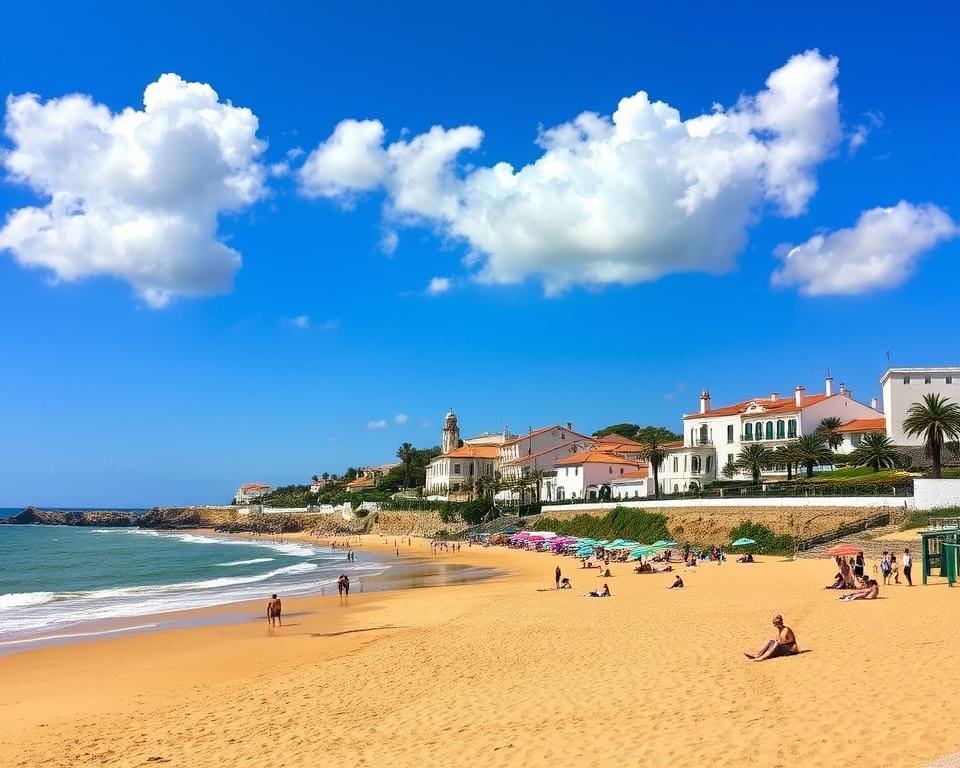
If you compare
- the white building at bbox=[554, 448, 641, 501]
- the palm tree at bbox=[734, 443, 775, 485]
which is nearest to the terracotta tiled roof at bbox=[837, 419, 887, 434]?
the palm tree at bbox=[734, 443, 775, 485]

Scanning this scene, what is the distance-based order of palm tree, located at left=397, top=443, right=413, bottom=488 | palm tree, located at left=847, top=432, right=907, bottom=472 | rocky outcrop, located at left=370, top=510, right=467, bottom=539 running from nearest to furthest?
1. palm tree, located at left=847, top=432, right=907, bottom=472
2. rocky outcrop, located at left=370, top=510, right=467, bottom=539
3. palm tree, located at left=397, top=443, right=413, bottom=488

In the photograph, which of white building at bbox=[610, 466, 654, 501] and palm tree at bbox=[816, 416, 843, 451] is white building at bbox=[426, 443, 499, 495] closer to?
white building at bbox=[610, 466, 654, 501]

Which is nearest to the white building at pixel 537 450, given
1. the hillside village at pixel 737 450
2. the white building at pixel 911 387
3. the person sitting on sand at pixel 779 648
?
the hillside village at pixel 737 450

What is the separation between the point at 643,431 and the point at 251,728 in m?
114

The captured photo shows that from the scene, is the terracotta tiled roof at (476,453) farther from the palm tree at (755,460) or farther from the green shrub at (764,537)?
the green shrub at (764,537)

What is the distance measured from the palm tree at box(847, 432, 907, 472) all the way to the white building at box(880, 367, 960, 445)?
12.4ft

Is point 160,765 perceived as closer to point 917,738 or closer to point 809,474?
→ point 917,738

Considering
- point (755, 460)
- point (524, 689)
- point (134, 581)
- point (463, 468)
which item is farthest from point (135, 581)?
point (463, 468)

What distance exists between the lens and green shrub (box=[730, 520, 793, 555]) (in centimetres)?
3831

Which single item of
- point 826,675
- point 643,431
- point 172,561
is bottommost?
point 172,561

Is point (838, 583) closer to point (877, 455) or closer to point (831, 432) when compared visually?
point (877, 455)

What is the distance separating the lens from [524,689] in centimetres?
1326

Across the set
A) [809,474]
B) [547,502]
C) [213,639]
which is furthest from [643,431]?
[213,639]

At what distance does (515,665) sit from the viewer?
1559cm
